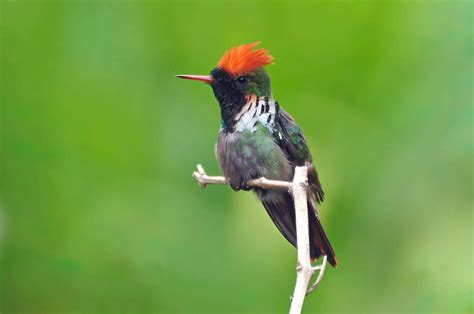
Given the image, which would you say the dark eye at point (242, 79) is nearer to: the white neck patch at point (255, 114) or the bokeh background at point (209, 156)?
the white neck patch at point (255, 114)

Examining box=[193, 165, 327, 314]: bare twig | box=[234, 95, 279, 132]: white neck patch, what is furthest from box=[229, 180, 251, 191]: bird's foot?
box=[193, 165, 327, 314]: bare twig

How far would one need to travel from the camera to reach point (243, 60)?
9.77 feet

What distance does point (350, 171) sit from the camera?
337cm

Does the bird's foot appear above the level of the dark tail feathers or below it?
above

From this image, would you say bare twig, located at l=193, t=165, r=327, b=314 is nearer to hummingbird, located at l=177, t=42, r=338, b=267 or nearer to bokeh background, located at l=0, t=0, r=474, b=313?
hummingbird, located at l=177, t=42, r=338, b=267

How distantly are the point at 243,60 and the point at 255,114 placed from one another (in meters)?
0.23

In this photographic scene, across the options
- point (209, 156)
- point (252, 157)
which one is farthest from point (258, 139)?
point (209, 156)

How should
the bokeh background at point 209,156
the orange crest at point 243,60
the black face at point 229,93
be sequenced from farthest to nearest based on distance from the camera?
the bokeh background at point 209,156 < the black face at point 229,93 < the orange crest at point 243,60

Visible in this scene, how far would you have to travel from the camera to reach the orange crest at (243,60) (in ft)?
9.65

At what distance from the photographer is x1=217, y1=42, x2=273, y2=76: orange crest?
2941mm

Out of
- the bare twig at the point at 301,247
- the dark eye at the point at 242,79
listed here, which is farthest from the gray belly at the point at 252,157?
the bare twig at the point at 301,247

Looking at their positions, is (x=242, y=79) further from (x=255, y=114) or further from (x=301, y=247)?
(x=301, y=247)

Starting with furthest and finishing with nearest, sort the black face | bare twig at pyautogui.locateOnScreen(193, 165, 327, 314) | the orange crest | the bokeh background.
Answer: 1. the bokeh background
2. the black face
3. the orange crest
4. bare twig at pyautogui.locateOnScreen(193, 165, 327, 314)

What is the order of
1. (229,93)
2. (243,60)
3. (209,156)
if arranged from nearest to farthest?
(243,60) → (229,93) → (209,156)
